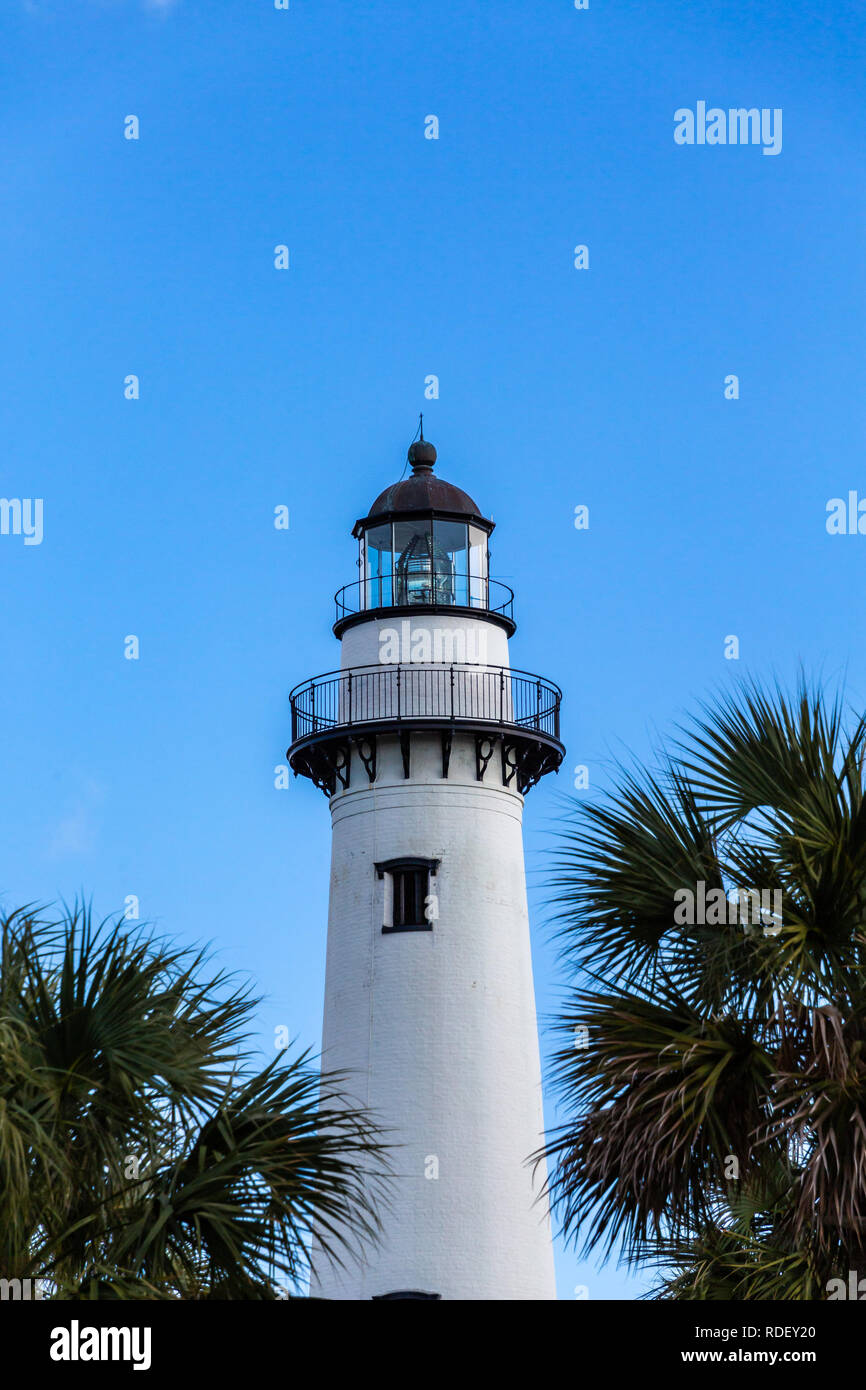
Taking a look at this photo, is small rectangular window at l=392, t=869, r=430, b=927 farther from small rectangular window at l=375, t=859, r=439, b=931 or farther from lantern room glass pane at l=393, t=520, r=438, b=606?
lantern room glass pane at l=393, t=520, r=438, b=606

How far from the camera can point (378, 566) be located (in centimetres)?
3431

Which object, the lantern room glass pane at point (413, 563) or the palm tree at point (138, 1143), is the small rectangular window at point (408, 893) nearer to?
the lantern room glass pane at point (413, 563)

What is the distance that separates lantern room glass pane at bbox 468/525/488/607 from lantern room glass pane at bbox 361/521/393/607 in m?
1.32

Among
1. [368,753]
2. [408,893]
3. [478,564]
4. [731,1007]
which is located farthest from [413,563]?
[731,1007]

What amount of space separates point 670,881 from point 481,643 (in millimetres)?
18392

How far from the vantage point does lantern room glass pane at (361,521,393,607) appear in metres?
34.1

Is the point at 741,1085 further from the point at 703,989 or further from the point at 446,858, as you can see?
the point at 446,858

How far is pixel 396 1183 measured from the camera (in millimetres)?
30062

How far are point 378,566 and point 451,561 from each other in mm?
1207

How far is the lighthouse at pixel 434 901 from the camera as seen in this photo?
3023cm

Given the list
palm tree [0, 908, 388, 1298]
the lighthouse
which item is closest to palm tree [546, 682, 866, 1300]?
palm tree [0, 908, 388, 1298]

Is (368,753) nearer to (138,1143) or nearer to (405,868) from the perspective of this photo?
(405,868)

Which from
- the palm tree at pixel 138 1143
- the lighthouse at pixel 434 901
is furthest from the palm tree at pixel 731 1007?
the lighthouse at pixel 434 901
